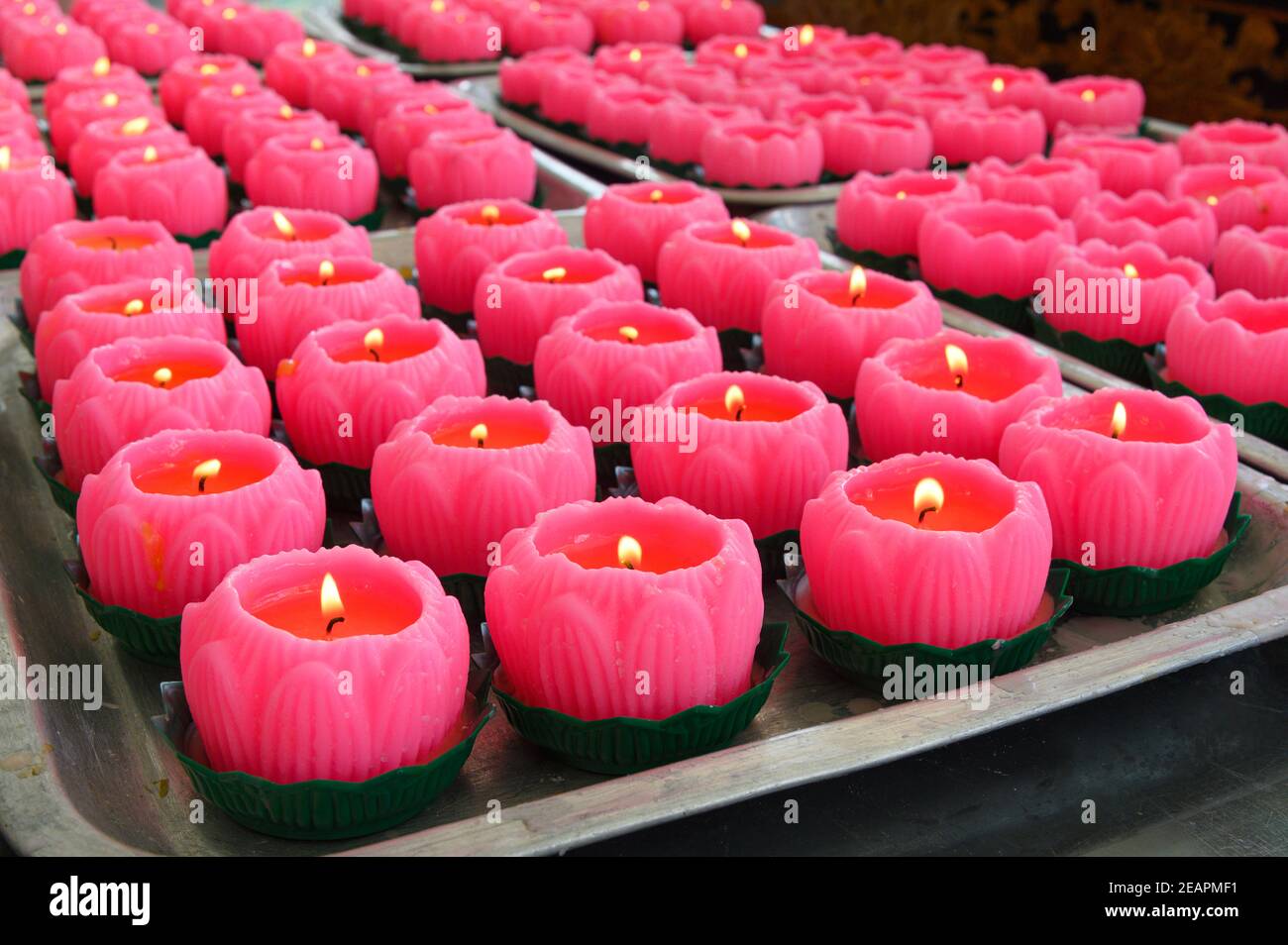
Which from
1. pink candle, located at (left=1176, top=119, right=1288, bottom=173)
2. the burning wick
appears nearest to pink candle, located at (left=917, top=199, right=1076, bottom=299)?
pink candle, located at (left=1176, top=119, right=1288, bottom=173)

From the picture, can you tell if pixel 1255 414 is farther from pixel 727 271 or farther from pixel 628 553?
pixel 628 553

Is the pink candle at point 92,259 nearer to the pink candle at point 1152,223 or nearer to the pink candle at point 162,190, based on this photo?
the pink candle at point 162,190

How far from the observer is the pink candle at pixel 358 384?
57.1 inches

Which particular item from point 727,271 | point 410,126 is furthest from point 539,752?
point 410,126

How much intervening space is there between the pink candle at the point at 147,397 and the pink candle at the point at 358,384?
0.04 metres

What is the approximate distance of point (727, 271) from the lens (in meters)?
1.83

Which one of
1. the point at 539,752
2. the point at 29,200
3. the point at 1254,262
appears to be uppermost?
the point at 1254,262

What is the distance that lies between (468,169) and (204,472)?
121 cm

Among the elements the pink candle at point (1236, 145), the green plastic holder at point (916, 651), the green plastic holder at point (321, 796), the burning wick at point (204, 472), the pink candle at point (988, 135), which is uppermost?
the pink candle at point (1236, 145)

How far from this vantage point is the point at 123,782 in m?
1.08

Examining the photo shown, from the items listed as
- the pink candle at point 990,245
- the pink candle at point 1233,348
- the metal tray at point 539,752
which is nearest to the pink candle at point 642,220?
the pink candle at point 990,245

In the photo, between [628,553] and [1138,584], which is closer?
[628,553]
